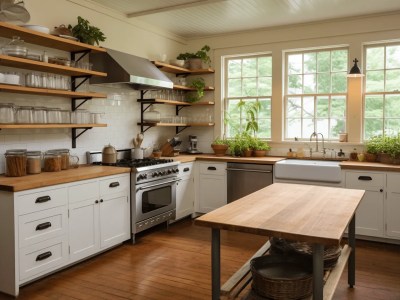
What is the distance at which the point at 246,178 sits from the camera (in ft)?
17.6

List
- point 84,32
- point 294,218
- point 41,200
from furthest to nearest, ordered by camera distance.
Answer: point 84,32
point 41,200
point 294,218

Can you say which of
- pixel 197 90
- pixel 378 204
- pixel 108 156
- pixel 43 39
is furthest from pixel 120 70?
pixel 378 204

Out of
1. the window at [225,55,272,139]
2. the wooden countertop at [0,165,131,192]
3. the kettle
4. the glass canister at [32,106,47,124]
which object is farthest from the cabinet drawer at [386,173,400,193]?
the glass canister at [32,106,47,124]

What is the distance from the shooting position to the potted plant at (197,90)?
6.13 metres

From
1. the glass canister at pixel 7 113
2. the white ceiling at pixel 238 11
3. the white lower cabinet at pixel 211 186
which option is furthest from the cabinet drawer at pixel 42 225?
the white ceiling at pixel 238 11

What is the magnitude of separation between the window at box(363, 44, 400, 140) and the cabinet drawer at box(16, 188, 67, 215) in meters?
4.09

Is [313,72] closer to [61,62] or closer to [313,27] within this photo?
[313,27]

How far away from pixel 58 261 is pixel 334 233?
2611 millimetres

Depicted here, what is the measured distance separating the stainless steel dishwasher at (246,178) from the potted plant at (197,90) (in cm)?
138

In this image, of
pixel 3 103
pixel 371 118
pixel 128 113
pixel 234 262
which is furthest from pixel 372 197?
pixel 3 103

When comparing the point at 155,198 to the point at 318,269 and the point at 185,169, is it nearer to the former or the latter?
the point at 185,169

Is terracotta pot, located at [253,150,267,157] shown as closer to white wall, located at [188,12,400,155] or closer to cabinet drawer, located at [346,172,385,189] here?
white wall, located at [188,12,400,155]

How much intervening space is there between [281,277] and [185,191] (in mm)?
3131

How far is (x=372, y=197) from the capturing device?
4508mm
